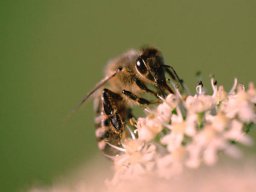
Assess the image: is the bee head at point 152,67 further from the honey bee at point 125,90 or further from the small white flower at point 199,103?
the small white flower at point 199,103

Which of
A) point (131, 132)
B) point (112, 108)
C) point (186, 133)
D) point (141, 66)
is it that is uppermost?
point (141, 66)

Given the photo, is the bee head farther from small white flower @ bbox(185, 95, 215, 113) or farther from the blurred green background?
the blurred green background

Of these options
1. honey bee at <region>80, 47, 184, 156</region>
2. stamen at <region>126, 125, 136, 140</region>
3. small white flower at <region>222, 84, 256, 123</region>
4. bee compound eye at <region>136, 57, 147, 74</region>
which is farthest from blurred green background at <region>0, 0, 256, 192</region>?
small white flower at <region>222, 84, 256, 123</region>

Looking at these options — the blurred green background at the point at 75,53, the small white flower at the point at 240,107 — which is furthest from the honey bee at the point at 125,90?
the blurred green background at the point at 75,53

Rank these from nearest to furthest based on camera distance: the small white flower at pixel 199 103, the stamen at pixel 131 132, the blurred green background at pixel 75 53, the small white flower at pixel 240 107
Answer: the small white flower at pixel 240 107 < the small white flower at pixel 199 103 < the stamen at pixel 131 132 < the blurred green background at pixel 75 53

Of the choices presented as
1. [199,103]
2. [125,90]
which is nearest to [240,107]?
[199,103]

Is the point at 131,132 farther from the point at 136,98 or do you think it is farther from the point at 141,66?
the point at 141,66
